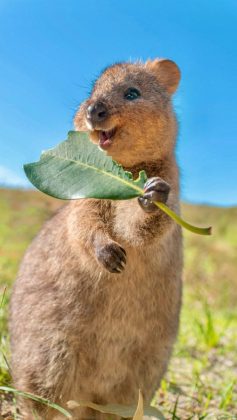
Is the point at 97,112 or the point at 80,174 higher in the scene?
the point at 97,112

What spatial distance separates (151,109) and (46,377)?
198 centimetres

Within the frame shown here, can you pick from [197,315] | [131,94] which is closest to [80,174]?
[131,94]

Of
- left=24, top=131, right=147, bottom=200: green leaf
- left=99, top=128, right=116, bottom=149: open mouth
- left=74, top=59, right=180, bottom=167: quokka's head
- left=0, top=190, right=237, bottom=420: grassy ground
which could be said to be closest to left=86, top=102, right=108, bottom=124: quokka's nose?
left=74, top=59, right=180, bottom=167: quokka's head

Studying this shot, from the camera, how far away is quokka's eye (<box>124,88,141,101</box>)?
13.9 feet

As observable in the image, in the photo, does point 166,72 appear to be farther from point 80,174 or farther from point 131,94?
point 80,174

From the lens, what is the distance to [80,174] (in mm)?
2580

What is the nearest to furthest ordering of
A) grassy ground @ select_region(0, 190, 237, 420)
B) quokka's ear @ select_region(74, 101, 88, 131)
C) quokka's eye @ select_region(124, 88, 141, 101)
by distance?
quokka's eye @ select_region(124, 88, 141, 101) < quokka's ear @ select_region(74, 101, 88, 131) < grassy ground @ select_region(0, 190, 237, 420)

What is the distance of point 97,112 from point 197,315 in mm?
5083

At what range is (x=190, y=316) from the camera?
845 centimetres

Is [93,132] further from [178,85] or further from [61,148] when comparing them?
[178,85]

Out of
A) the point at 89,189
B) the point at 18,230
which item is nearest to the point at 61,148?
the point at 89,189

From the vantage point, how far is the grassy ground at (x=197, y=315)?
4855mm

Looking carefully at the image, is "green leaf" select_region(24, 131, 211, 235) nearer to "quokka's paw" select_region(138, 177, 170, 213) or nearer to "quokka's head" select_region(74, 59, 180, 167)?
"quokka's paw" select_region(138, 177, 170, 213)

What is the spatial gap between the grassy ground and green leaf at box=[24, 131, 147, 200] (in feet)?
4.03
